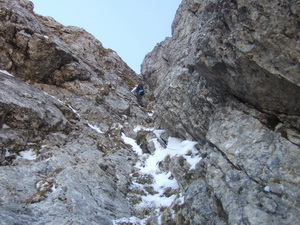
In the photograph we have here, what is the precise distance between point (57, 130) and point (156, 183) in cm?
748

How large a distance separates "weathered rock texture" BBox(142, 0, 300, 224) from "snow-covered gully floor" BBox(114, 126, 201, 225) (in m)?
1.85

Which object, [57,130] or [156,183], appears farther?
[57,130]

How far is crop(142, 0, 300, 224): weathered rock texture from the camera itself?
834 cm

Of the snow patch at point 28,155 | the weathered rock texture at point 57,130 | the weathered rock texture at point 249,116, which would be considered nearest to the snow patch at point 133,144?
the weathered rock texture at point 57,130

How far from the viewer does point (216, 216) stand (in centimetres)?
992

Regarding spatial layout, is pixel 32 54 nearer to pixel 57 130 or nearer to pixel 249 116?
pixel 57 130

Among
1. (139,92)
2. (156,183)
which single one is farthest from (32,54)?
(156,183)

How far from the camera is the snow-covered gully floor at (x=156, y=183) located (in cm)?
1320

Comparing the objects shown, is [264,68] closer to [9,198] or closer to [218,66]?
[218,66]

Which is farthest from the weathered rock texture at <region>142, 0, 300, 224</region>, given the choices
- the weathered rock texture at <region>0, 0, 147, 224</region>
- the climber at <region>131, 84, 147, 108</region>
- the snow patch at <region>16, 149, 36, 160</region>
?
the climber at <region>131, 84, 147, 108</region>

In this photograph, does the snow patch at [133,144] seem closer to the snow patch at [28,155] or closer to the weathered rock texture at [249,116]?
Answer: the snow patch at [28,155]

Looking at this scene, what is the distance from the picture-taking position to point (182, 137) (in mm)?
18344

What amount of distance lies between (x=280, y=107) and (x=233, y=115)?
2194 mm

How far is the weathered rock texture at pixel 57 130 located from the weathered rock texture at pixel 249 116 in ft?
14.1
